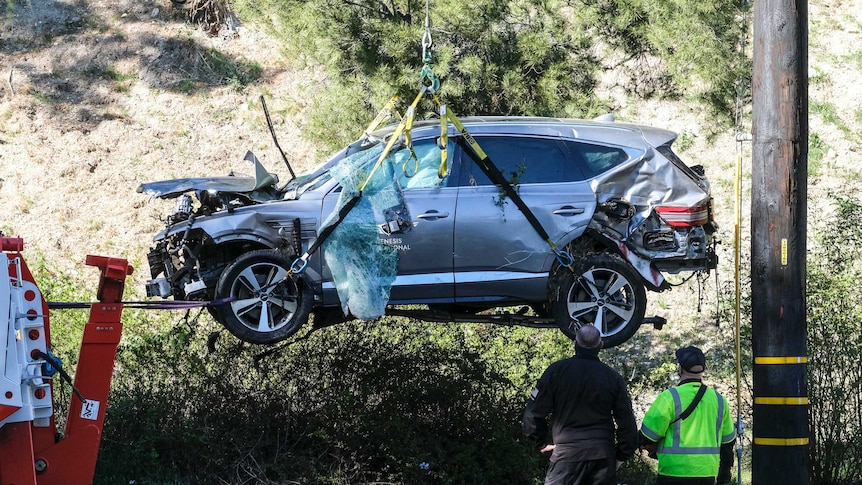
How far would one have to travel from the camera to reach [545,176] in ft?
28.0

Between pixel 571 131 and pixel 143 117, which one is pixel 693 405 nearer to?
pixel 571 131

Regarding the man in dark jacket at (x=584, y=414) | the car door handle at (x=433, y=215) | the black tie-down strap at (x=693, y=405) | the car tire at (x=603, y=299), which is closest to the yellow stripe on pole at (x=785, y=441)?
the black tie-down strap at (x=693, y=405)

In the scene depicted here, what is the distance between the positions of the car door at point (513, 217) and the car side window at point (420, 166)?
19 cm

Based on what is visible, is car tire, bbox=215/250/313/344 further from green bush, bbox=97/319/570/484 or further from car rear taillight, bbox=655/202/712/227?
car rear taillight, bbox=655/202/712/227

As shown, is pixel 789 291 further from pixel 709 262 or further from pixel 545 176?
pixel 545 176

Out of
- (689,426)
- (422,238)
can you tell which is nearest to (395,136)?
(422,238)

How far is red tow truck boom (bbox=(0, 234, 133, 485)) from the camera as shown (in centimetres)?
616

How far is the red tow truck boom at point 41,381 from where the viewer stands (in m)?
6.16

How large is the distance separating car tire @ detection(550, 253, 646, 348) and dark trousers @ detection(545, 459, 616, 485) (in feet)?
5.68

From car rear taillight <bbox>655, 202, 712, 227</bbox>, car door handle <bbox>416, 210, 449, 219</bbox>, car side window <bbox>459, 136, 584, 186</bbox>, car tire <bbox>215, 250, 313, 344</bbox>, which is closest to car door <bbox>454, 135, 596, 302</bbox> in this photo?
car side window <bbox>459, 136, 584, 186</bbox>

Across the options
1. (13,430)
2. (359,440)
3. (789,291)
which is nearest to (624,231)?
(789,291)

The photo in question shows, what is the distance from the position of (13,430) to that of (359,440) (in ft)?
16.7

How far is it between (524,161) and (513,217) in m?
0.52

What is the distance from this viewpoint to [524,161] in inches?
335
